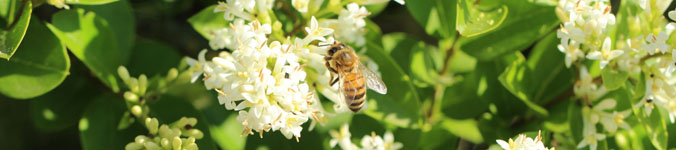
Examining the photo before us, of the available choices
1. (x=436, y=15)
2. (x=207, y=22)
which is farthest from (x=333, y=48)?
(x=436, y=15)

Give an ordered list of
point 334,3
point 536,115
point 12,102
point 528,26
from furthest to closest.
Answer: point 12,102, point 536,115, point 528,26, point 334,3

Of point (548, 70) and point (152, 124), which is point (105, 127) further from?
point (548, 70)

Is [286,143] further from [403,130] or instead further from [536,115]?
[536,115]

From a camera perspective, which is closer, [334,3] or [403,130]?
[334,3]

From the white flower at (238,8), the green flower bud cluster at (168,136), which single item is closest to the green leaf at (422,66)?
the white flower at (238,8)

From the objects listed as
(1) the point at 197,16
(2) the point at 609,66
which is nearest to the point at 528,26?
(2) the point at 609,66

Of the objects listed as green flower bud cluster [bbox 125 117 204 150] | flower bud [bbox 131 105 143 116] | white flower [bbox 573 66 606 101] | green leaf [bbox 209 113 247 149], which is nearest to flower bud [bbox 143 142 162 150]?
green flower bud cluster [bbox 125 117 204 150]

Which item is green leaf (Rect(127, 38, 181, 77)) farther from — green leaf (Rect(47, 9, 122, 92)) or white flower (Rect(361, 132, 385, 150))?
white flower (Rect(361, 132, 385, 150))
